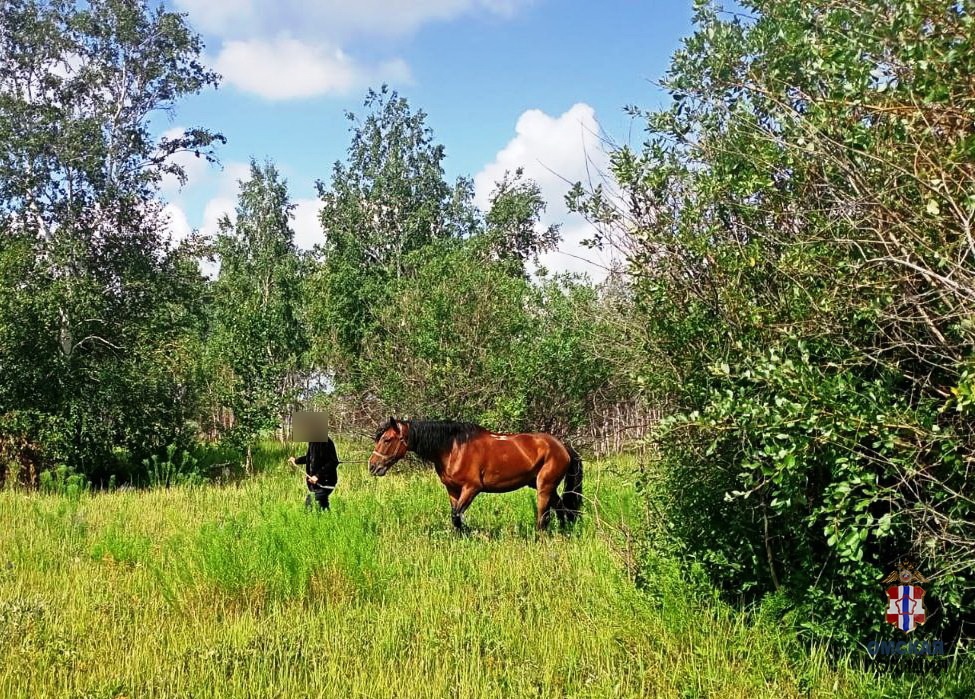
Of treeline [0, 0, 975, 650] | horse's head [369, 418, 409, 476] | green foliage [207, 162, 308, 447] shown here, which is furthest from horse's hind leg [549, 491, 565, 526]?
green foliage [207, 162, 308, 447]

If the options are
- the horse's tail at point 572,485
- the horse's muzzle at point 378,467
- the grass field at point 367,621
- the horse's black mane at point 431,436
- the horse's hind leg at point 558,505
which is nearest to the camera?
the grass field at point 367,621

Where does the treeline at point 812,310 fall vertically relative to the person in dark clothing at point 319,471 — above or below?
above

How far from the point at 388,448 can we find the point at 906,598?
5.85 metres

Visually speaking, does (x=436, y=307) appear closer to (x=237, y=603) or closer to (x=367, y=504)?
(x=367, y=504)

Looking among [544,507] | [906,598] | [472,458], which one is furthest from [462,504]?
[906,598]

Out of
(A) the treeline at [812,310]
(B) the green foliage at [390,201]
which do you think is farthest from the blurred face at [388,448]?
(B) the green foliage at [390,201]

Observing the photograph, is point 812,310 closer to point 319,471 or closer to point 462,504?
point 462,504

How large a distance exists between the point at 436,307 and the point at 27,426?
8040 millimetres

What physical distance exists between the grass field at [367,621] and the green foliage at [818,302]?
503 millimetres

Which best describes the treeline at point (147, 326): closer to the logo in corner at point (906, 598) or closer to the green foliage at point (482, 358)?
the green foliage at point (482, 358)

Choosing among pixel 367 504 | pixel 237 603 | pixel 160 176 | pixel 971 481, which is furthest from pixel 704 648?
pixel 160 176

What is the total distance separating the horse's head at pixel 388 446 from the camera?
8953 mm

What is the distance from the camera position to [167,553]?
7238 mm

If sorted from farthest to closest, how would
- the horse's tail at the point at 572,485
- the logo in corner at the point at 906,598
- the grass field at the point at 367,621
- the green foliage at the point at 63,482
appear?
the green foliage at the point at 63,482, the horse's tail at the point at 572,485, the grass field at the point at 367,621, the logo in corner at the point at 906,598
